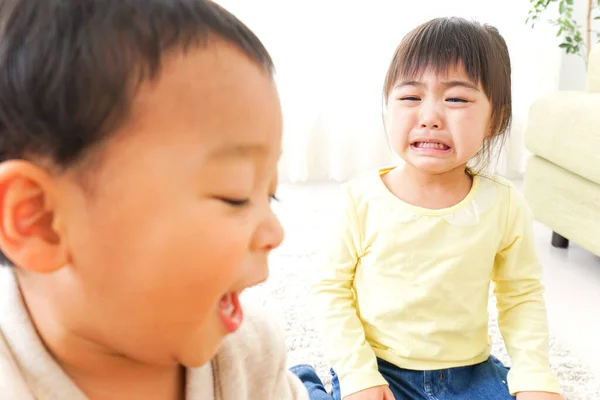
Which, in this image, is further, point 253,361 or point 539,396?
point 539,396

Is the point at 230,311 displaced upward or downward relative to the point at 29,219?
downward

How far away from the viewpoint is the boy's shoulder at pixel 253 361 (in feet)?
2.10

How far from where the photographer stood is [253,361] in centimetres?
67

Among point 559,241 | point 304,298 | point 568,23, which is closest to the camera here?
point 304,298

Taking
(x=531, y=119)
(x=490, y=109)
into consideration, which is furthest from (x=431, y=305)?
(x=531, y=119)

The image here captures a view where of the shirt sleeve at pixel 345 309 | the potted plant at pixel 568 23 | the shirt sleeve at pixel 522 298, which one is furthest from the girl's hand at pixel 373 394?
the potted plant at pixel 568 23

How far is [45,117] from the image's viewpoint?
0.42 metres

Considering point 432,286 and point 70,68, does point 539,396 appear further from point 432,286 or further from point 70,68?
point 70,68

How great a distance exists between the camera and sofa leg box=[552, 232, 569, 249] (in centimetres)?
195

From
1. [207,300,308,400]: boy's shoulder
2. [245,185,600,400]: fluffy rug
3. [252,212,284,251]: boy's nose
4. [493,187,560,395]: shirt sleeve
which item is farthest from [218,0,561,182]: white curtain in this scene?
[252,212,284,251]: boy's nose

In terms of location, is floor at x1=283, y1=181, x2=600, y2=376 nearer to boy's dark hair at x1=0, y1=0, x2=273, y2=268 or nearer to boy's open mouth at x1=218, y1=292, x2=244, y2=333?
boy's open mouth at x1=218, y1=292, x2=244, y2=333

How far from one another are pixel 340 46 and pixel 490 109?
1.52 metres

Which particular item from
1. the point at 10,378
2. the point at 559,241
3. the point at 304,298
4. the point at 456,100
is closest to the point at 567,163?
the point at 559,241

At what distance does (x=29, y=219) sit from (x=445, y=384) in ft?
2.47
